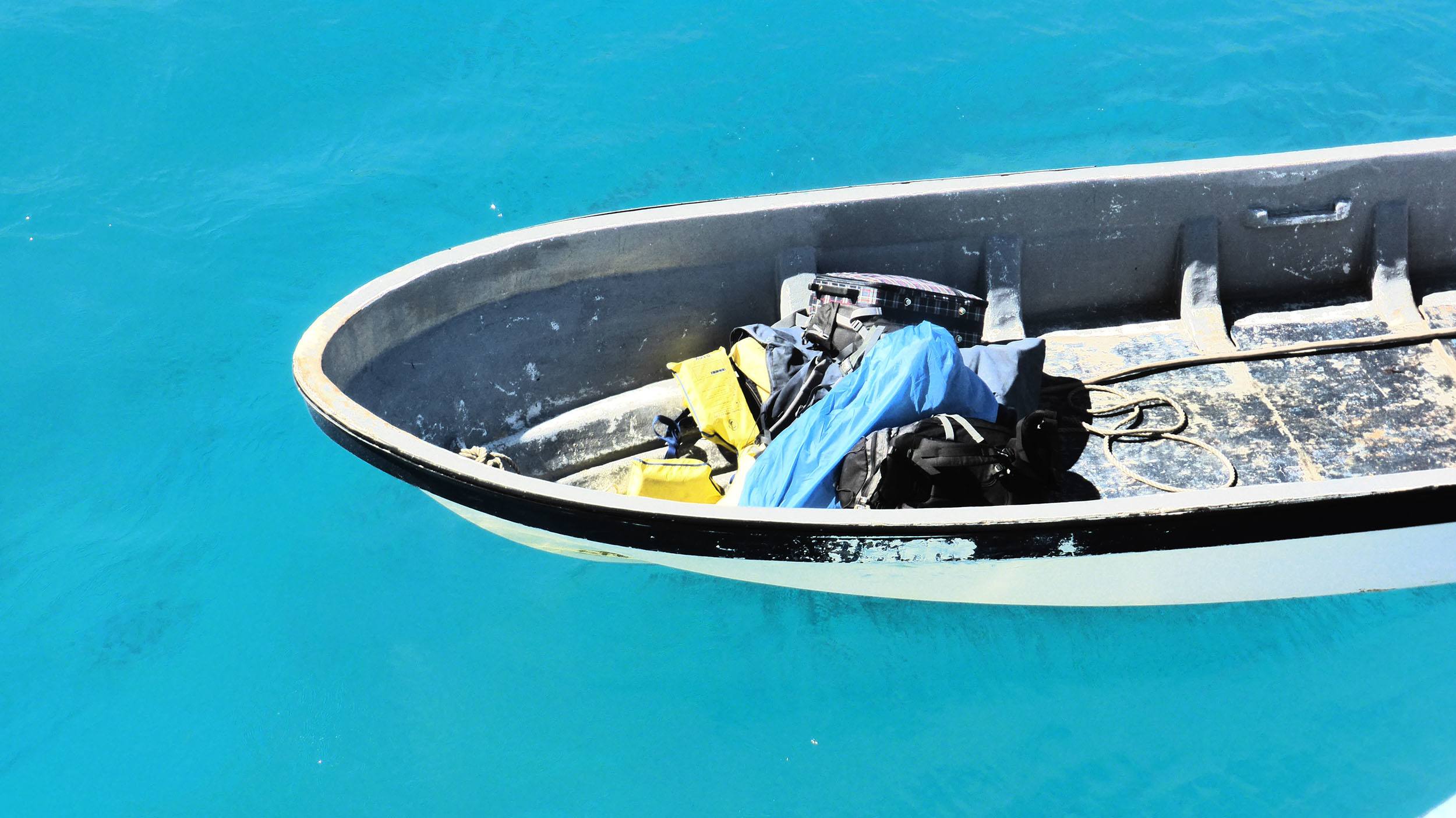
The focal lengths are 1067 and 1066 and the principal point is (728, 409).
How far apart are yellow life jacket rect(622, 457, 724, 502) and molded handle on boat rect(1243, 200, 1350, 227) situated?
9.02ft

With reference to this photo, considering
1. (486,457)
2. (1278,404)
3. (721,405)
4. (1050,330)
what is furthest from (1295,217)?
(486,457)

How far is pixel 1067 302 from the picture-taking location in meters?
5.06

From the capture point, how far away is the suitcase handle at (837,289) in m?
4.45

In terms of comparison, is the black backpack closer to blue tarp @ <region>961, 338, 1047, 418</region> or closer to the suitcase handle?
blue tarp @ <region>961, 338, 1047, 418</region>

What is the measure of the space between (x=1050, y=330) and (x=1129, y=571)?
1609 mm

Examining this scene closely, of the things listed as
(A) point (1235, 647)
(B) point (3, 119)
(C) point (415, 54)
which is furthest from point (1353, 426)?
(B) point (3, 119)

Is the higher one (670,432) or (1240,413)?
(1240,413)

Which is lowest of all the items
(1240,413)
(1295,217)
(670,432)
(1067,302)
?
(670,432)

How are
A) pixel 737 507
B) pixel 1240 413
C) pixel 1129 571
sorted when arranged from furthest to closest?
1. pixel 1240 413
2. pixel 1129 571
3. pixel 737 507

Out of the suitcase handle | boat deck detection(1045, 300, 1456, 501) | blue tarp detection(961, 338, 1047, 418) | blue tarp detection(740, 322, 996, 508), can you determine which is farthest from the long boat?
blue tarp detection(961, 338, 1047, 418)

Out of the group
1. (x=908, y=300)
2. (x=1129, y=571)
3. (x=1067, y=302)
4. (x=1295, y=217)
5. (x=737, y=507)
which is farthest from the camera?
(x=1067, y=302)

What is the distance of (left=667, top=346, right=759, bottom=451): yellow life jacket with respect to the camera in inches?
177

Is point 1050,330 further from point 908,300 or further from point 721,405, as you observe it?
point 721,405

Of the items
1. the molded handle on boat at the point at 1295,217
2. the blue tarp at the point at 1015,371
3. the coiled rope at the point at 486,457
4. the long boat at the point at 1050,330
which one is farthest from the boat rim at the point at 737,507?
the molded handle on boat at the point at 1295,217
